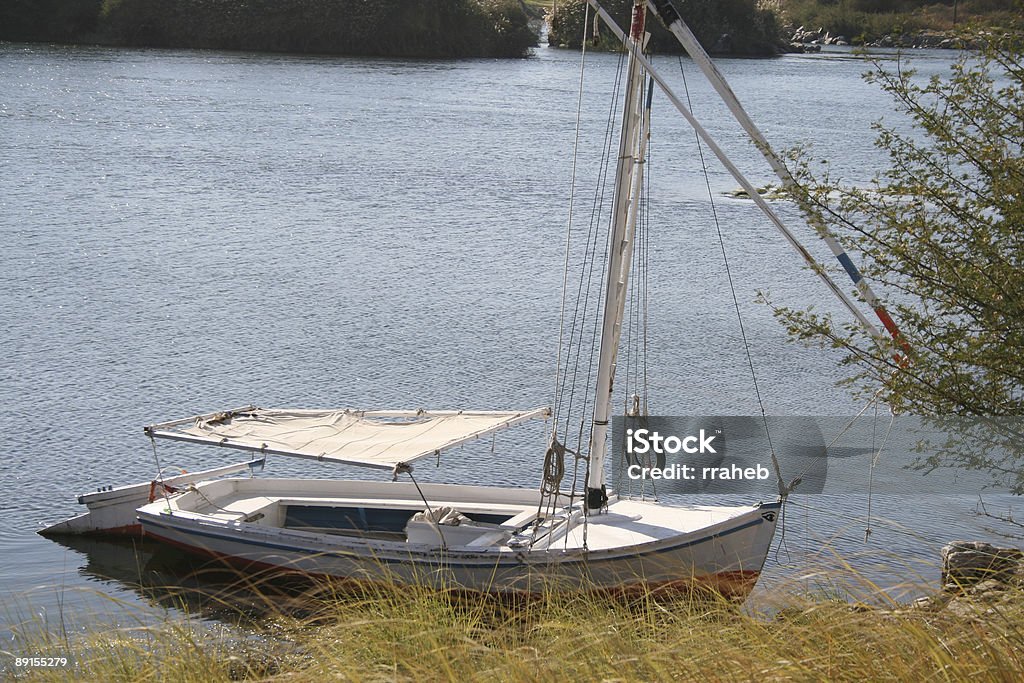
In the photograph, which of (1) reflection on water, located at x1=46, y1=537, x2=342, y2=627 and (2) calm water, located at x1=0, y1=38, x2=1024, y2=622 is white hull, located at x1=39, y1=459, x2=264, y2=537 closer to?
(1) reflection on water, located at x1=46, y1=537, x2=342, y2=627

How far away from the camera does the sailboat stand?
733 inches

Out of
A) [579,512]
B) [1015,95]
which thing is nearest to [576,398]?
[579,512]

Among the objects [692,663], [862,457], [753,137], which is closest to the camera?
[692,663]

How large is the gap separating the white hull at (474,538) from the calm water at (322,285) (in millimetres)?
1460

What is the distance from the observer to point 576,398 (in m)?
30.5

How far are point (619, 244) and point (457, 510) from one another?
5512 mm

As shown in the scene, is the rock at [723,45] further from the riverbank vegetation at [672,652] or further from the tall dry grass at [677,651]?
the riverbank vegetation at [672,652]

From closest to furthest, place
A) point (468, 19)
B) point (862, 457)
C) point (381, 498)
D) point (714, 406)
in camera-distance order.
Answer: point (381, 498), point (862, 457), point (714, 406), point (468, 19)

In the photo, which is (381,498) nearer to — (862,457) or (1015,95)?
(862,457)

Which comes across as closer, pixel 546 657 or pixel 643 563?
pixel 546 657

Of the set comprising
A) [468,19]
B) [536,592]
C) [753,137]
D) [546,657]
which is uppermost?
[468,19]

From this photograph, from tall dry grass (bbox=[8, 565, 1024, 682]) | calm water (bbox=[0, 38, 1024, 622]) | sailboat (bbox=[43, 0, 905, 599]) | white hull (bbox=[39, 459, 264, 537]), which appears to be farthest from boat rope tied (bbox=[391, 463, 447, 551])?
tall dry grass (bbox=[8, 565, 1024, 682])

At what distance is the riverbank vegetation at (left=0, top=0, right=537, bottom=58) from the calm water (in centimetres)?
3122

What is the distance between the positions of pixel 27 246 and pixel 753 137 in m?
34.3
